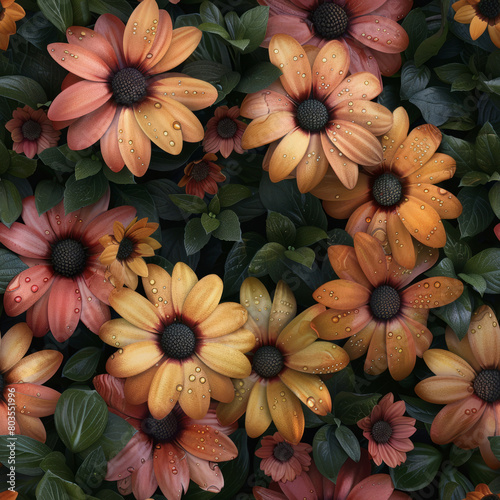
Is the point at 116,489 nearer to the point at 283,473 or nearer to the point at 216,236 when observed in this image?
the point at 283,473

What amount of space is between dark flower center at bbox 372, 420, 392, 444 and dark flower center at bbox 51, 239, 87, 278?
531 millimetres

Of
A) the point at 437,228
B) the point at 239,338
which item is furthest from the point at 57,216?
the point at 437,228

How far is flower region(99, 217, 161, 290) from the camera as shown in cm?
87

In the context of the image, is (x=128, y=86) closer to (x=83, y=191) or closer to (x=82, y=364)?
(x=83, y=191)

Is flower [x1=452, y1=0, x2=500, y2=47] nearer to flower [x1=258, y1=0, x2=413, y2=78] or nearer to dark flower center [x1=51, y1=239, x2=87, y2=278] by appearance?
flower [x1=258, y1=0, x2=413, y2=78]

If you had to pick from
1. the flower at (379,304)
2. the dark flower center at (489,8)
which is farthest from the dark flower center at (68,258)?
the dark flower center at (489,8)

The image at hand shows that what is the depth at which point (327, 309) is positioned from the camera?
96cm

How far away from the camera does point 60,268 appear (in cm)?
95

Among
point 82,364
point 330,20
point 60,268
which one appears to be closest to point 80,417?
point 82,364

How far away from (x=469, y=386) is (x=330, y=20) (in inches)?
25.2

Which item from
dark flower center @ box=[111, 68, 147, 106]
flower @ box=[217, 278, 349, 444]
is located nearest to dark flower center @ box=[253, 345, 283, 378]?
flower @ box=[217, 278, 349, 444]

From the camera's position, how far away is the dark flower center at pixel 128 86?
0.88 m

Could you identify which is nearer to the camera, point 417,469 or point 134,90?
point 134,90

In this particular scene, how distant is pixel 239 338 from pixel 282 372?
10cm
